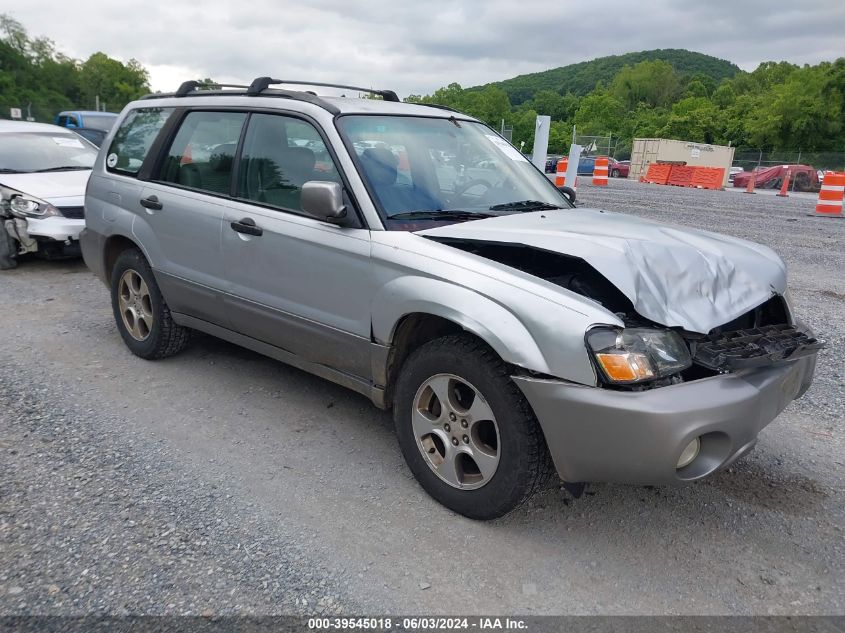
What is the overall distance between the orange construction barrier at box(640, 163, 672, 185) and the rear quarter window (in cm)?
3101

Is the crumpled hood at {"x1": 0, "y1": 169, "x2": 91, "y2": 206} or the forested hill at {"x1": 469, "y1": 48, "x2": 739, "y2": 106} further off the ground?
the forested hill at {"x1": 469, "y1": 48, "x2": 739, "y2": 106}

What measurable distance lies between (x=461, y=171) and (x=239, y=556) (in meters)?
2.44

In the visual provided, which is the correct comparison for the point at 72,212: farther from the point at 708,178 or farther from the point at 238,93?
the point at 708,178

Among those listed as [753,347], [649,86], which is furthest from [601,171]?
Result: [649,86]

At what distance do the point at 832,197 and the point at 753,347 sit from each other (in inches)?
657

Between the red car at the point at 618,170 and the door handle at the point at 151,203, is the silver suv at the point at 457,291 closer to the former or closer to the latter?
the door handle at the point at 151,203

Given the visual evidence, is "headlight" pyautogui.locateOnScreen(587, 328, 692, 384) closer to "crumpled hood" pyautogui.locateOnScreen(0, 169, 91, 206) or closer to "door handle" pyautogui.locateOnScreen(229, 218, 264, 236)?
"door handle" pyautogui.locateOnScreen(229, 218, 264, 236)

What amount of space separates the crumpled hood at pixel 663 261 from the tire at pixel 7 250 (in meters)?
6.55

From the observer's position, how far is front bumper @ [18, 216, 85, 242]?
7633 millimetres

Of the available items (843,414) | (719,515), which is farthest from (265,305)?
Answer: (843,414)

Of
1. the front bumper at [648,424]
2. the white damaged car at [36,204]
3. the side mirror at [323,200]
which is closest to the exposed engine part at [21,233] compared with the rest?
the white damaged car at [36,204]

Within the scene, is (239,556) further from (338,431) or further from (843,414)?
(843,414)

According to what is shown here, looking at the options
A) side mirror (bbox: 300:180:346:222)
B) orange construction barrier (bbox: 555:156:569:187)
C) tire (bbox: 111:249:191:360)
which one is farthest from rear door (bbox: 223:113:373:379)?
orange construction barrier (bbox: 555:156:569:187)

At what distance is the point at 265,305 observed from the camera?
3877 mm
